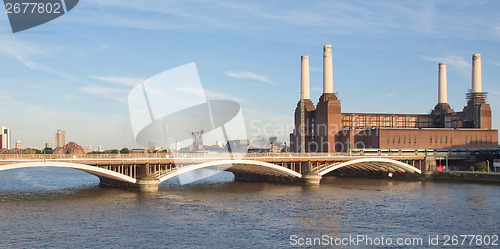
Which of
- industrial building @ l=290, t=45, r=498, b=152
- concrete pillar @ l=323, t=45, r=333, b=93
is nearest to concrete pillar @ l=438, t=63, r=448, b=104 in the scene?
industrial building @ l=290, t=45, r=498, b=152

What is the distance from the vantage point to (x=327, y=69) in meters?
132

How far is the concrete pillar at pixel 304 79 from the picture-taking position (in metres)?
137

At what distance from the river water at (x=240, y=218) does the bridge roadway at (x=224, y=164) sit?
3580 mm

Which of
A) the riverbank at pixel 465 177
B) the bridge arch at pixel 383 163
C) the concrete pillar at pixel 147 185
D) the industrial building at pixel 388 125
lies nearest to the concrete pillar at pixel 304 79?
the industrial building at pixel 388 125

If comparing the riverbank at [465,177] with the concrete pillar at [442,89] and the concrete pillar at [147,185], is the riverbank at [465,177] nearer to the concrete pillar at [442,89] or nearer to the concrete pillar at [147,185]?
the concrete pillar at [442,89]

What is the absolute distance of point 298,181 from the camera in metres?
91.4

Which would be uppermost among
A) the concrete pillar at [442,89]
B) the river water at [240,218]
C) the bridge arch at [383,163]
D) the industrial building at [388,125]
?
the concrete pillar at [442,89]

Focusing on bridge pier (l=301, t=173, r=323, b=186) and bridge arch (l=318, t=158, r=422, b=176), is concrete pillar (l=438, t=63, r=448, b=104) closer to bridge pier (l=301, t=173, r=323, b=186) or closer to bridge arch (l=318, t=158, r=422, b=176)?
bridge arch (l=318, t=158, r=422, b=176)

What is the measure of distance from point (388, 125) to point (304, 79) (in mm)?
31660

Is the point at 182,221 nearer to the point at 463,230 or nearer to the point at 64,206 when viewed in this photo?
the point at 64,206

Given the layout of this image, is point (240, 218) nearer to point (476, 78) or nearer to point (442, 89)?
point (476, 78)

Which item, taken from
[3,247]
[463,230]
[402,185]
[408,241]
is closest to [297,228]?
[408,241]

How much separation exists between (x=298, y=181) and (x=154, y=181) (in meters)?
29.6

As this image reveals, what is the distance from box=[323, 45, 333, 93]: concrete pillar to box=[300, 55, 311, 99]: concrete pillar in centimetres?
637
